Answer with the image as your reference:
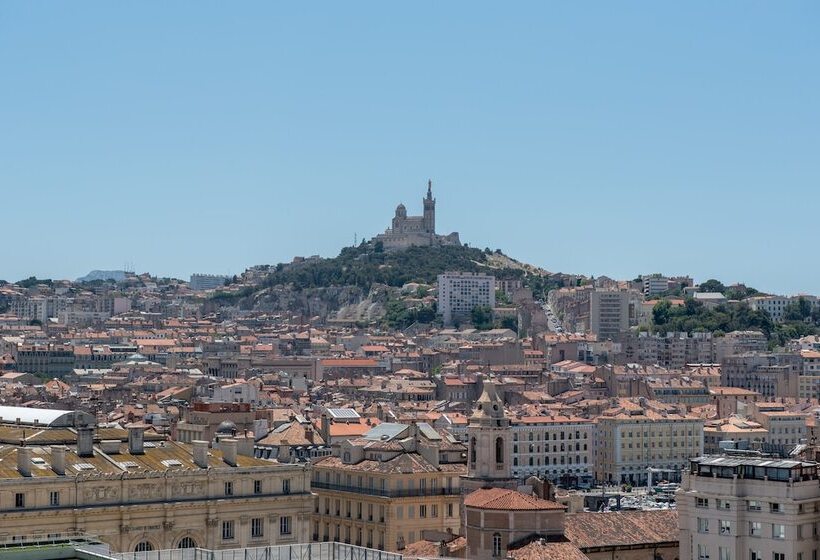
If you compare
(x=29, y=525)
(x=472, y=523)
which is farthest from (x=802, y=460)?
(x=29, y=525)

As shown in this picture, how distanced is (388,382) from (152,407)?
160 feet

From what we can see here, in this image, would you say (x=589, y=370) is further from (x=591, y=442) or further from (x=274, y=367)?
(x=591, y=442)

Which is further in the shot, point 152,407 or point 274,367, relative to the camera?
point 274,367

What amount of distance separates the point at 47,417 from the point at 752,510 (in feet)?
78.6

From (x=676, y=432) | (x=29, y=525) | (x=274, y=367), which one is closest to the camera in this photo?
(x=29, y=525)

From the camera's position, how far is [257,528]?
171 feet

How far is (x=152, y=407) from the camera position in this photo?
11631cm

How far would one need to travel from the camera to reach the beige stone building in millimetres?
48344

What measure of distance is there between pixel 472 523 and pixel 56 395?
9232cm

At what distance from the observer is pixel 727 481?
136ft

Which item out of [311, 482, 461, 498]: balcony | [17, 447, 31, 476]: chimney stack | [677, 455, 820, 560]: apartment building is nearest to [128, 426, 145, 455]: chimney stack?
[17, 447, 31, 476]: chimney stack

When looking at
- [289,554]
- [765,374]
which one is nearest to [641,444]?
[765,374]

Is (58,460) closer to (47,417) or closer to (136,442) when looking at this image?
(136,442)

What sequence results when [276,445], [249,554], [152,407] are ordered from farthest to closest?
[152,407]
[276,445]
[249,554]
